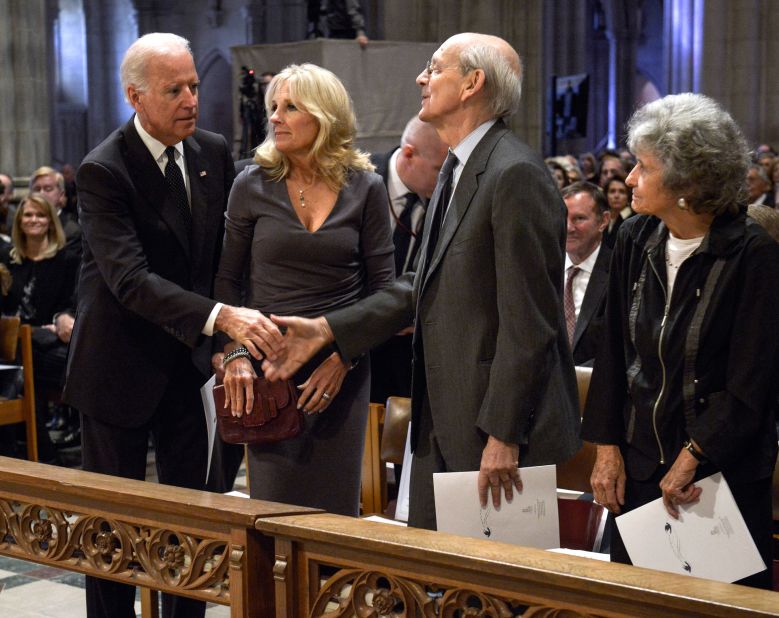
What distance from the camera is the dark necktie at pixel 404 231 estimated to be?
4.90m

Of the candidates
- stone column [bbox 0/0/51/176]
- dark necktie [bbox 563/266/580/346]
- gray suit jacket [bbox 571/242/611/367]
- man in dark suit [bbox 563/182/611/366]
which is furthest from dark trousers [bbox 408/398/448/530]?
stone column [bbox 0/0/51/176]

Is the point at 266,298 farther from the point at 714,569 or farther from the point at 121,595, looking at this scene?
the point at 714,569

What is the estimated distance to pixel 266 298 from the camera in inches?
133

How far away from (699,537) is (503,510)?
0.46 m

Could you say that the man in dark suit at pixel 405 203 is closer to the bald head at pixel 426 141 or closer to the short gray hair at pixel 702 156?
the bald head at pixel 426 141

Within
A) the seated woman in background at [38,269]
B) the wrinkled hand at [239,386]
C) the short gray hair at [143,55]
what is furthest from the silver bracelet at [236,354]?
the seated woman in background at [38,269]

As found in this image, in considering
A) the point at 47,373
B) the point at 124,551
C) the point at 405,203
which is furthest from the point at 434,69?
the point at 47,373

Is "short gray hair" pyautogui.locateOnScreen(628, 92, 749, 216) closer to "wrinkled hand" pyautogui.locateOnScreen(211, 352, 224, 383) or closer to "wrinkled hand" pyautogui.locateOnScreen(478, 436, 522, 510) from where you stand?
"wrinkled hand" pyautogui.locateOnScreen(478, 436, 522, 510)

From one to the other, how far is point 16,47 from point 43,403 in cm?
681

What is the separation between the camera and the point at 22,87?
1337 cm

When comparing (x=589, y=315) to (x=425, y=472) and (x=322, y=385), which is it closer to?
(x=322, y=385)

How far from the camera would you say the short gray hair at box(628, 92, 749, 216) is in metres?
2.65

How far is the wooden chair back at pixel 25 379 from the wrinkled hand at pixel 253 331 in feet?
11.7

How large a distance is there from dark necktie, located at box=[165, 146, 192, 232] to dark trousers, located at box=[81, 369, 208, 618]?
0.45 metres
